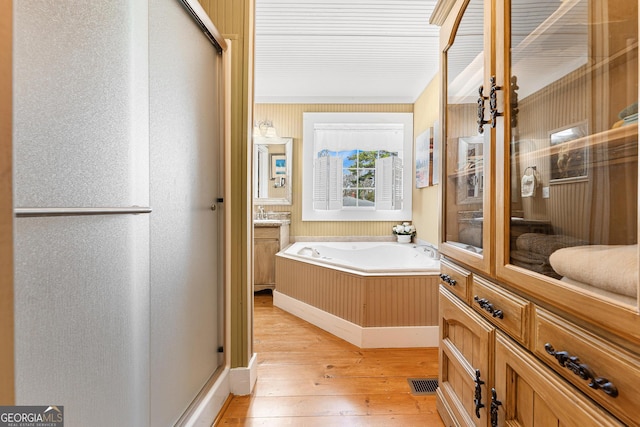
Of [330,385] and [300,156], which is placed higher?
[300,156]

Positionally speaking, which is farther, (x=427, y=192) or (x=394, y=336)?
(x=427, y=192)

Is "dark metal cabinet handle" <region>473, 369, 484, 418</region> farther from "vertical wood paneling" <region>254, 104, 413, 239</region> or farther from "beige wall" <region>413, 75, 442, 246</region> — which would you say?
"vertical wood paneling" <region>254, 104, 413, 239</region>

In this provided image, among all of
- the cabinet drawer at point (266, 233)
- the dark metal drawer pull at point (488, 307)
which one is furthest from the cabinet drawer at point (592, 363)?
the cabinet drawer at point (266, 233)

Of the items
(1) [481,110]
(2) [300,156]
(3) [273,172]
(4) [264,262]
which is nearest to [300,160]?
(2) [300,156]

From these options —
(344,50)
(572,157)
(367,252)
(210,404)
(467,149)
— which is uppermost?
(344,50)

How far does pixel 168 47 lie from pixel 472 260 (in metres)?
1.43

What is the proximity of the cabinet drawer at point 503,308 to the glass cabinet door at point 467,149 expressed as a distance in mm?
85

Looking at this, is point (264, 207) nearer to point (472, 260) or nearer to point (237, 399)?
point (237, 399)

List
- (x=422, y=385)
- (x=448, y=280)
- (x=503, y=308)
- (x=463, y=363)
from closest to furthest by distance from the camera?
(x=503, y=308), (x=463, y=363), (x=448, y=280), (x=422, y=385)

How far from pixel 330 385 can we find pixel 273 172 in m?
2.87

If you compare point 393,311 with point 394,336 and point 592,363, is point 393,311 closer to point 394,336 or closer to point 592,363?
point 394,336

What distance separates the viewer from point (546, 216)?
900mm

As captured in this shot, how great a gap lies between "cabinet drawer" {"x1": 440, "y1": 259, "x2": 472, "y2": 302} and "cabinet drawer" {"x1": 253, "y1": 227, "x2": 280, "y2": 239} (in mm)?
2357

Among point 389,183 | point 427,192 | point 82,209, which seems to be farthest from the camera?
point 389,183
